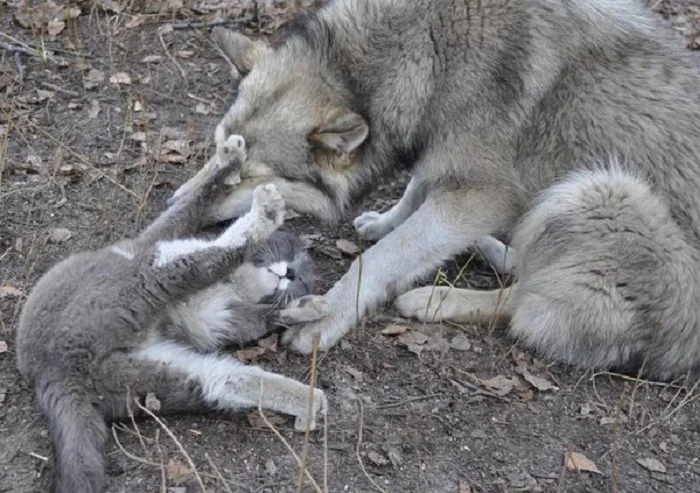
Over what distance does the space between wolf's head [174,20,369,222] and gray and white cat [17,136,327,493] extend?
127mm

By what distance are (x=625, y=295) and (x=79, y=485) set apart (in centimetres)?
258

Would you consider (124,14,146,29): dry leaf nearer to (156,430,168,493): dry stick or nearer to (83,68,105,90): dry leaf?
(83,68,105,90): dry leaf

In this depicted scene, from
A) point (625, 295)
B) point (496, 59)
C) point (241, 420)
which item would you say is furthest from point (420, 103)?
point (241, 420)

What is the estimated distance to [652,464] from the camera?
3.71 m

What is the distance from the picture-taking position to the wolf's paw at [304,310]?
13.1ft

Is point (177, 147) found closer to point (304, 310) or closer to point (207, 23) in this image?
point (207, 23)

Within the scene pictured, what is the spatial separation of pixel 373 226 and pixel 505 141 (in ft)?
3.65

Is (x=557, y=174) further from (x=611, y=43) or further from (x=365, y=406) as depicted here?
(x=365, y=406)

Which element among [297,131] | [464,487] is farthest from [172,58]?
[464,487]

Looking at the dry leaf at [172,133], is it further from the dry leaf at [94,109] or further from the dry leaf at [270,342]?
the dry leaf at [270,342]

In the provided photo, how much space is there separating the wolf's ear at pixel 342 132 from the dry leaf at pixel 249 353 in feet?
3.54

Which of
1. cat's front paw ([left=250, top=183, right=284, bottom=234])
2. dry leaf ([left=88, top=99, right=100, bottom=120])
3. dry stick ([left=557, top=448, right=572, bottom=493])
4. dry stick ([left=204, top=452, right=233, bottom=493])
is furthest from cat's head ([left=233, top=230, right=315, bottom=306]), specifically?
dry leaf ([left=88, top=99, right=100, bottom=120])

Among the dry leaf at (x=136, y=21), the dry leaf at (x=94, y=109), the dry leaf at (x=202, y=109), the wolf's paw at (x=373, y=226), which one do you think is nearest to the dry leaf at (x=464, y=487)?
the wolf's paw at (x=373, y=226)

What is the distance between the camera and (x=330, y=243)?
500 cm
